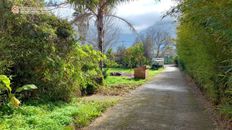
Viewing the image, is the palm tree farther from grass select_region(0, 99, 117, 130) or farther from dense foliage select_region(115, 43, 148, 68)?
dense foliage select_region(115, 43, 148, 68)

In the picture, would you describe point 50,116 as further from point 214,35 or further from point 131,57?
point 131,57

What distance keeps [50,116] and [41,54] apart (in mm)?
1908

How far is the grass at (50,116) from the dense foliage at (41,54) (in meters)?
0.62

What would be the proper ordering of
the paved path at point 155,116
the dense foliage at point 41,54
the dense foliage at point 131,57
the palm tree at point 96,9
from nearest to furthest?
the paved path at point 155,116, the dense foliage at point 41,54, the palm tree at point 96,9, the dense foliage at point 131,57

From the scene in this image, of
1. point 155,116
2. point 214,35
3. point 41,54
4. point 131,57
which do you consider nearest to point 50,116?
point 41,54

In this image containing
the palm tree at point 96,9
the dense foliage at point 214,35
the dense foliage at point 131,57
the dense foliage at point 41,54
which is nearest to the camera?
the dense foliage at point 214,35

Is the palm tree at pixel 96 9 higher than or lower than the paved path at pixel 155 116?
higher

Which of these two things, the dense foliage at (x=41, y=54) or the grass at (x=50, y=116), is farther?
the dense foliage at (x=41, y=54)

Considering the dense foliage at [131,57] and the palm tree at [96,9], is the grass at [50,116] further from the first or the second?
the dense foliage at [131,57]

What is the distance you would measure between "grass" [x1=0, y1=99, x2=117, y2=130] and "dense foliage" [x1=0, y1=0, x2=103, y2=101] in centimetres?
62

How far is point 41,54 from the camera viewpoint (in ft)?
26.7

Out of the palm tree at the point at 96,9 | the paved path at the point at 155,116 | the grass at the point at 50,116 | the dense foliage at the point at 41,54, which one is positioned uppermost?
the palm tree at the point at 96,9

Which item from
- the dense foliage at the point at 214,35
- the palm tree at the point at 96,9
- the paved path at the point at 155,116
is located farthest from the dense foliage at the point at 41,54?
the palm tree at the point at 96,9

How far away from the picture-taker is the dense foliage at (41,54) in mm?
7871
